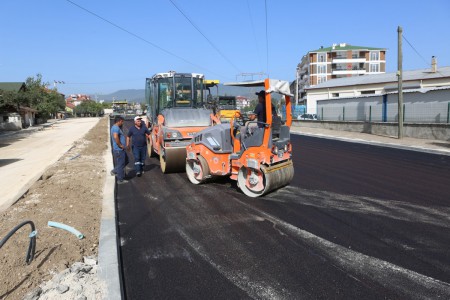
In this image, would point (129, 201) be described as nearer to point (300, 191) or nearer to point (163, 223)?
point (163, 223)

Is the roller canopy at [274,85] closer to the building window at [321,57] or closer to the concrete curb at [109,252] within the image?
the concrete curb at [109,252]

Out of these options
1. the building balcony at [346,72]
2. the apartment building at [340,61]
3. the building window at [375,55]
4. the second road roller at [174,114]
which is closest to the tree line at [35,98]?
the second road roller at [174,114]

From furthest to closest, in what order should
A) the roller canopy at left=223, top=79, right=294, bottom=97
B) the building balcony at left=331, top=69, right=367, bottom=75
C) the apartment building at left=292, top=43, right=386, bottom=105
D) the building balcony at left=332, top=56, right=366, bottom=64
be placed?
the building balcony at left=331, top=69, right=367, bottom=75 → the apartment building at left=292, top=43, right=386, bottom=105 → the building balcony at left=332, top=56, right=366, bottom=64 → the roller canopy at left=223, top=79, right=294, bottom=97

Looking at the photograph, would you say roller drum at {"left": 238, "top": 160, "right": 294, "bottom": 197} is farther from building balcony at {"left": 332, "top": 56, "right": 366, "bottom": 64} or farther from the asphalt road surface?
building balcony at {"left": 332, "top": 56, "right": 366, "bottom": 64}

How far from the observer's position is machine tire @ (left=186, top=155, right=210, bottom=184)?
27.8ft

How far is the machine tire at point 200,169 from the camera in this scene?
8.48 m

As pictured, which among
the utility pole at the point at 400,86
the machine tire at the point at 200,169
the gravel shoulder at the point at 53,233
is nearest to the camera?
the gravel shoulder at the point at 53,233

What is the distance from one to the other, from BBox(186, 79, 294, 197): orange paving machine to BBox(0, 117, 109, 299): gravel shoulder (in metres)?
2.41

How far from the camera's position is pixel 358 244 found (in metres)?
5.12

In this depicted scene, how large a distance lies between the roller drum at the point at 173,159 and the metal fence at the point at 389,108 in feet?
47.6

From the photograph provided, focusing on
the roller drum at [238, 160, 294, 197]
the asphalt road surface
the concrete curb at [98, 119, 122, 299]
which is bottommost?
the asphalt road surface

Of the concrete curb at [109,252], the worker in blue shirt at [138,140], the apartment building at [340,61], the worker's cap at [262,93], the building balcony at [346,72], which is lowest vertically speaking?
the concrete curb at [109,252]

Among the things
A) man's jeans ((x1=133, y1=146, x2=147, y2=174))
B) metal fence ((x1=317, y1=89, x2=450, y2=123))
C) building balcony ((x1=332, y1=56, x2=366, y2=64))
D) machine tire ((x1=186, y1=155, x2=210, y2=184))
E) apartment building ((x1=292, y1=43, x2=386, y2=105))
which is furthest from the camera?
apartment building ((x1=292, y1=43, x2=386, y2=105))

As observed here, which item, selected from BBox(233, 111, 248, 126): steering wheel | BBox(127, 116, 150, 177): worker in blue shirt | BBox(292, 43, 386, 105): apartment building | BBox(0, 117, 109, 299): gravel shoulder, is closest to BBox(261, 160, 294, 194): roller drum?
BBox(233, 111, 248, 126): steering wheel
